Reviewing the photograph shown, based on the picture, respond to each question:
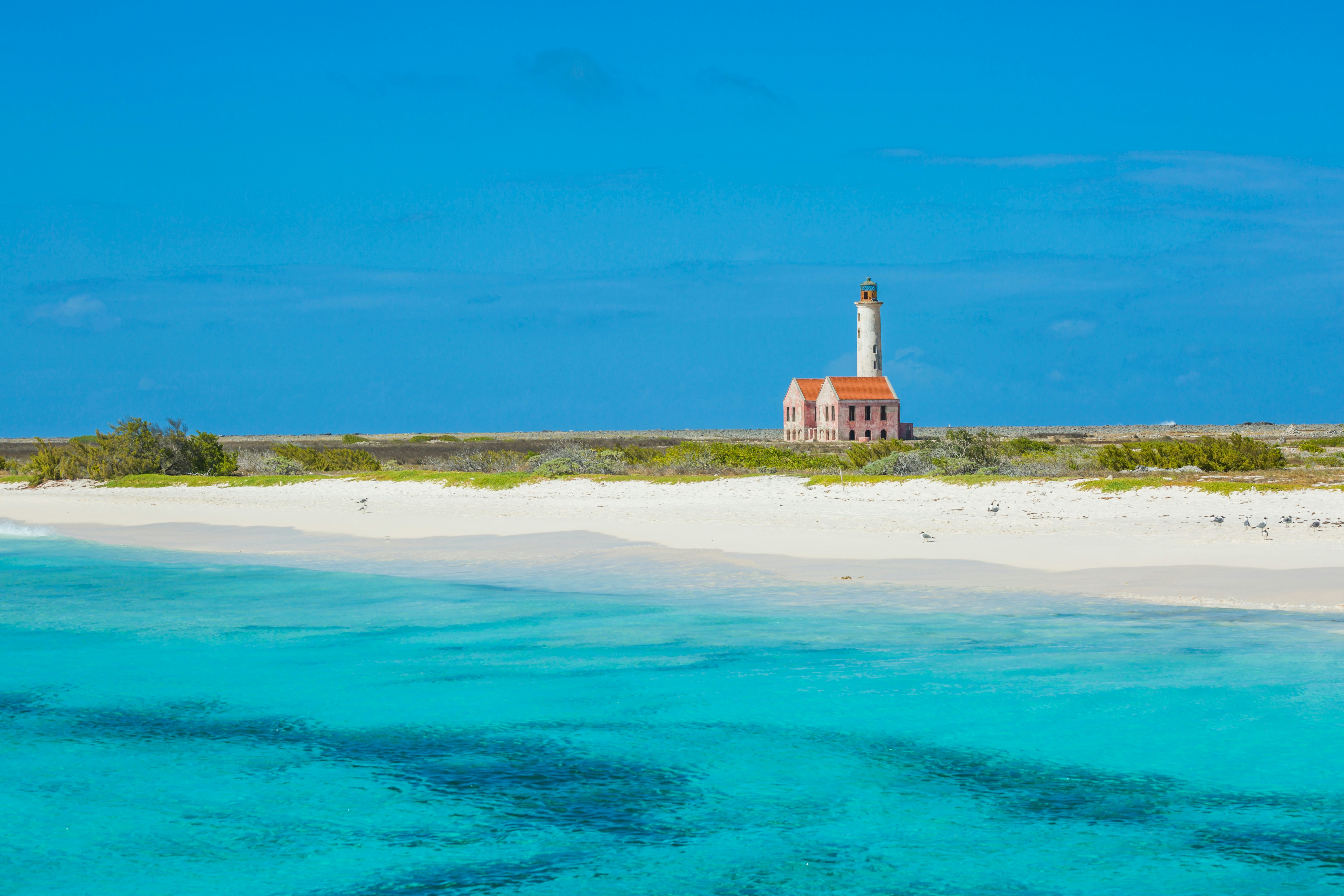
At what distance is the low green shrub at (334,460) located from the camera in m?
38.9

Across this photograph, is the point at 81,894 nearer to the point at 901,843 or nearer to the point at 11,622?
the point at 901,843

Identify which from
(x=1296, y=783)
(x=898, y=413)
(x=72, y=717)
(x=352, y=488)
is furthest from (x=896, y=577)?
(x=898, y=413)

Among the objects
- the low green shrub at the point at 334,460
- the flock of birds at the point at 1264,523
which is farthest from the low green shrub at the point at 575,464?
the flock of birds at the point at 1264,523

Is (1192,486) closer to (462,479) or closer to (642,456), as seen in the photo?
(462,479)

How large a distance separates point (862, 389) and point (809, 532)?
6046 centimetres

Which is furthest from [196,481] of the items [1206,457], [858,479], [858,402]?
[858,402]

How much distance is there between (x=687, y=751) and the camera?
8.52 metres

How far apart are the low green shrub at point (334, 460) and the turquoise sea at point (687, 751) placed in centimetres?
2538

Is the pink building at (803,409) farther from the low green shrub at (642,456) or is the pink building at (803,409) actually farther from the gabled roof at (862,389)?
the low green shrub at (642,456)

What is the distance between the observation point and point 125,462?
3409 centimetres

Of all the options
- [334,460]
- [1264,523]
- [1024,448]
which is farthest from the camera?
[1024,448]

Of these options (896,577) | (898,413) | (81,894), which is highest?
(898,413)

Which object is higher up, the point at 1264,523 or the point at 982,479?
the point at 982,479

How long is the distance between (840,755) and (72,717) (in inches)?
247
